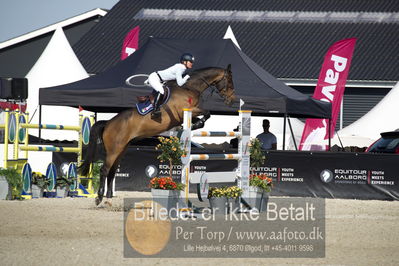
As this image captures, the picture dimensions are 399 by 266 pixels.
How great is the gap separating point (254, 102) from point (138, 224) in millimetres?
7589

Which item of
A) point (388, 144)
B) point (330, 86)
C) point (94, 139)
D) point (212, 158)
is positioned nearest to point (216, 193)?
point (212, 158)

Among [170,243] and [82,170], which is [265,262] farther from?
[82,170]

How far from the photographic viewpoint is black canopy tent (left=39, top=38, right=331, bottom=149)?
18.1 metres

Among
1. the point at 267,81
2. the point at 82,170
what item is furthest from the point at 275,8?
the point at 82,170

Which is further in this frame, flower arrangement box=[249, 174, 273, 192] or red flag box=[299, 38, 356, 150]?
red flag box=[299, 38, 356, 150]

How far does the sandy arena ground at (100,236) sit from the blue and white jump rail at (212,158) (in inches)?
51.2

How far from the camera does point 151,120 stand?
1407cm

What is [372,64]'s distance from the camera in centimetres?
3803

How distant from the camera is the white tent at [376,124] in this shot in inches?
977

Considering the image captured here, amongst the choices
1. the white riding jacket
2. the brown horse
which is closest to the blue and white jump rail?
the brown horse

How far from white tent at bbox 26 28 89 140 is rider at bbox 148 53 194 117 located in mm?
10652

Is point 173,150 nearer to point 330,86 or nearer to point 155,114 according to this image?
point 155,114

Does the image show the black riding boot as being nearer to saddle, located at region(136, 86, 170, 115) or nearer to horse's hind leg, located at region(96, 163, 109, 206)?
saddle, located at region(136, 86, 170, 115)

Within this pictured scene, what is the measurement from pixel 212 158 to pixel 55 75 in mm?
13962
